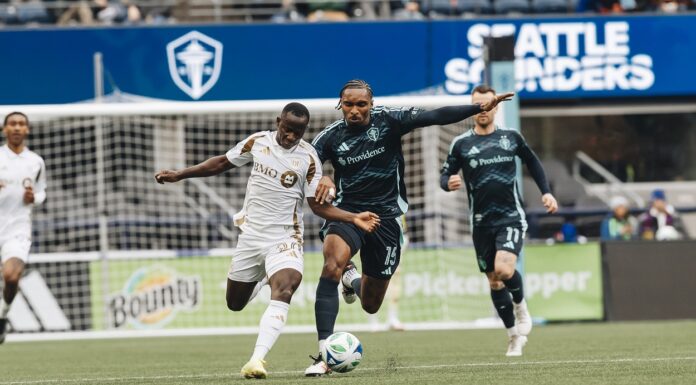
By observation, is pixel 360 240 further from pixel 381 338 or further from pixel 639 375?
pixel 381 338

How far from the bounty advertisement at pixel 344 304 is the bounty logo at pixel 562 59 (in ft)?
15.5

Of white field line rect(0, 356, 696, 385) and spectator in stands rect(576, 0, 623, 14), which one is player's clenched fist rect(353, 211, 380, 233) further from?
spectator in stands rect(576, 0, 623, 14)

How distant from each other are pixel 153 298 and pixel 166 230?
78.4 inches

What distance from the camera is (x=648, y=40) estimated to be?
23406mm

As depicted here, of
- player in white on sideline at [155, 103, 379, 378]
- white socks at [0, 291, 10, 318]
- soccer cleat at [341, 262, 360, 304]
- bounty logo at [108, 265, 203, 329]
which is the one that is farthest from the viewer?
bounty logo at [108, 265, 203, 329]

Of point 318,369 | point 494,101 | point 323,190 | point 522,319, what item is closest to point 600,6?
point 522,319

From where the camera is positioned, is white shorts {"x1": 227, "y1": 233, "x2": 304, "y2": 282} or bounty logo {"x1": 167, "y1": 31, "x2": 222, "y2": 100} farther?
bounty logo {"x1": 167, "y1": 31, "x2": 222, "y2": 100}

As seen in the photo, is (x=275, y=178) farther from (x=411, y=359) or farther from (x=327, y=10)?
(x=327, y=10)

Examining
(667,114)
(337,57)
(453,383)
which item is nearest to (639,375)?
(453,383)

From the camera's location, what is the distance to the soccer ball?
9.07 metres

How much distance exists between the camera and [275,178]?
31.5 ft

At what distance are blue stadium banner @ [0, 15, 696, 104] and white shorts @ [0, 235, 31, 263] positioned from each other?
910 centimetres

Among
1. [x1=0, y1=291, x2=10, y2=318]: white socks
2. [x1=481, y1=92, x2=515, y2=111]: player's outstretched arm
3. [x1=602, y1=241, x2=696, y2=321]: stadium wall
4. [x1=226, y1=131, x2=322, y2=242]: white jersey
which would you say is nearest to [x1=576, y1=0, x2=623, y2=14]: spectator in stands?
[x1=602, y1=241, x2=696, y2=321]: stadium wall

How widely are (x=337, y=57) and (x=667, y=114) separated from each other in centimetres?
673
